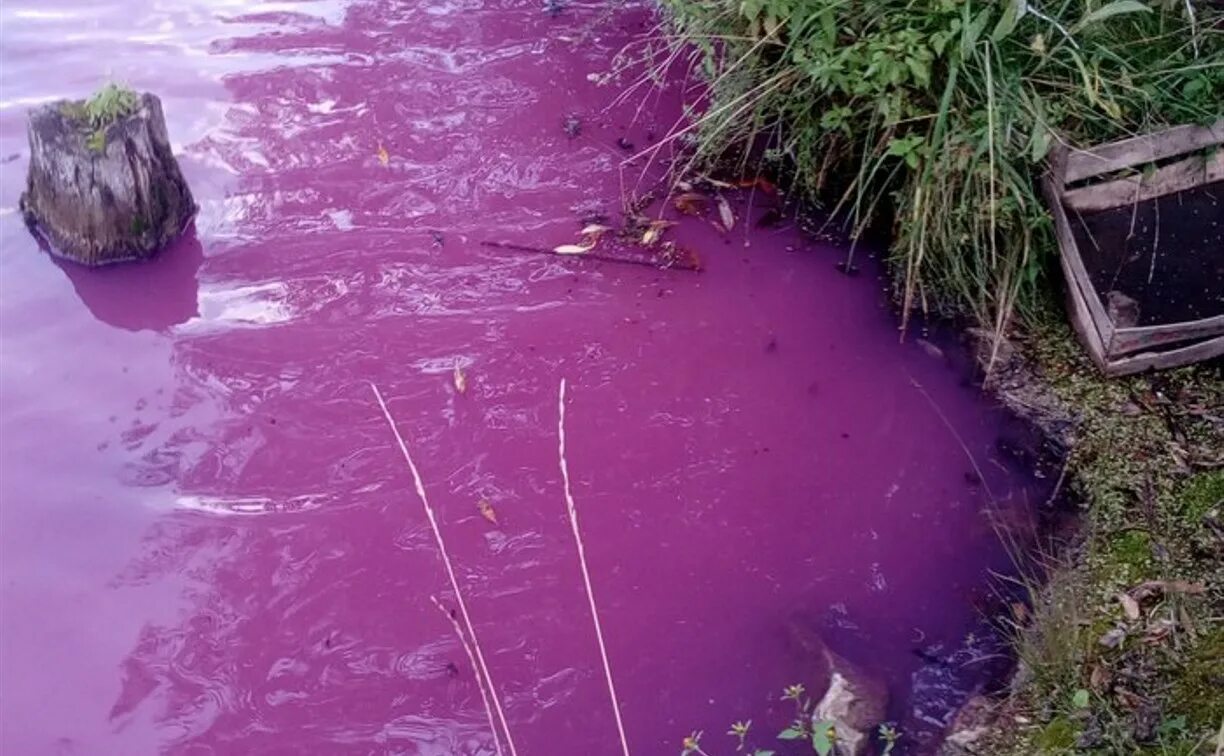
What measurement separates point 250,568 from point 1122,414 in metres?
2.74

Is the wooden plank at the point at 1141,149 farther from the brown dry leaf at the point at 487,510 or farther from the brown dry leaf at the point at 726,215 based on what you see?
the brown dry leaf at the point at 487,510

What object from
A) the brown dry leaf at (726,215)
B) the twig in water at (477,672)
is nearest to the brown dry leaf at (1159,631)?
the twig in water at (477,672)

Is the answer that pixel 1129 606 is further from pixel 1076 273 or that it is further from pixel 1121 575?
pixel 1076 273

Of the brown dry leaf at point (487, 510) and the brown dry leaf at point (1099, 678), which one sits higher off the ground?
the brown dry leaf at point (487, 510)

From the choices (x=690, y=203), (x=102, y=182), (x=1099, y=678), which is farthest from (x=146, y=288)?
(x=1099, y=678)

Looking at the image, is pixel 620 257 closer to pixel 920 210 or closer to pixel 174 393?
pixel 920 210

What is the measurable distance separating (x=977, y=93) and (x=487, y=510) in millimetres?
2055

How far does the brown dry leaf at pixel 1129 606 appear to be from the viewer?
2811 millimetres

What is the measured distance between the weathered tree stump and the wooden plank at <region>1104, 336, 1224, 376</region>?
3.51 m

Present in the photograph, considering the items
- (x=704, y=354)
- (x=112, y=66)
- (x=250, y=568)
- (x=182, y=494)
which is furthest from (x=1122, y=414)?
(x=112, y=66)

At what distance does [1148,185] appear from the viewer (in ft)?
11.9

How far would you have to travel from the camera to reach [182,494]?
3338 mm

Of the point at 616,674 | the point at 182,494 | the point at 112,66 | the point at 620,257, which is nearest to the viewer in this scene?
the point at 616,674

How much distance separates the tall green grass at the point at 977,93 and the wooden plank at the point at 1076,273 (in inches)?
2.1
